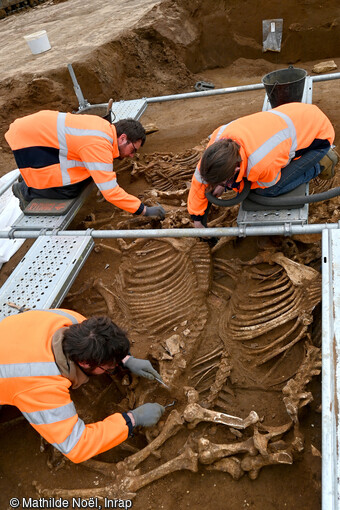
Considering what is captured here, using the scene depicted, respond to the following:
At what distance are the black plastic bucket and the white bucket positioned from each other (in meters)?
5.92

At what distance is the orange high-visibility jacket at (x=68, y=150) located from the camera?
4191mm

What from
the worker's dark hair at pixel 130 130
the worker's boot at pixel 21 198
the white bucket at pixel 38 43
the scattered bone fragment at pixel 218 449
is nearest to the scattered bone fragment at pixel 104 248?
the worker's boot at pixel 21 198

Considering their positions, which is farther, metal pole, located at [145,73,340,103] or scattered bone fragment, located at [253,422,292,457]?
metal pole, located at [145,73,340,103]

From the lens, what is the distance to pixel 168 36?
8.84 meters

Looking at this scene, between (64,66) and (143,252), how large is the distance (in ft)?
17.2

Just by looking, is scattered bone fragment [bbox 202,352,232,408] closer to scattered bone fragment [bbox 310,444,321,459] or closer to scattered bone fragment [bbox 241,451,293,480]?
scattered bone fragment [bbox 241,451,293,480]

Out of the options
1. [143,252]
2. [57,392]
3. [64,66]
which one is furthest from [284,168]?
[64,66]

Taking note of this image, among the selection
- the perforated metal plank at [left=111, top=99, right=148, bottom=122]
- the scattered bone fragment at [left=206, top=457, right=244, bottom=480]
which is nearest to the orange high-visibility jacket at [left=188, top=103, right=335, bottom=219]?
the scattered bone fragment at [left=206, top=457, right=244, bottom=480]

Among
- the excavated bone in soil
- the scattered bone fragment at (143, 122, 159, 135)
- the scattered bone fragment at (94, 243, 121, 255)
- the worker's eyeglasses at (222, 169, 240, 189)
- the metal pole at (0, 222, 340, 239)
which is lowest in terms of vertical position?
the excavated bone in soil

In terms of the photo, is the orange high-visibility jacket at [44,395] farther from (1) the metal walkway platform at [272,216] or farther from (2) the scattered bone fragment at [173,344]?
(1) the metal walkway platform at [272,216]

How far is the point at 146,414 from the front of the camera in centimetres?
299

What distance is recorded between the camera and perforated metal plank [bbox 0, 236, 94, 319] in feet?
11.9

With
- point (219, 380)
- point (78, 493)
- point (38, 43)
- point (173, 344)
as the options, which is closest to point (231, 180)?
point (173, 344)

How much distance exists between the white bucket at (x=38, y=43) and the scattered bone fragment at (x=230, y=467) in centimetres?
910
